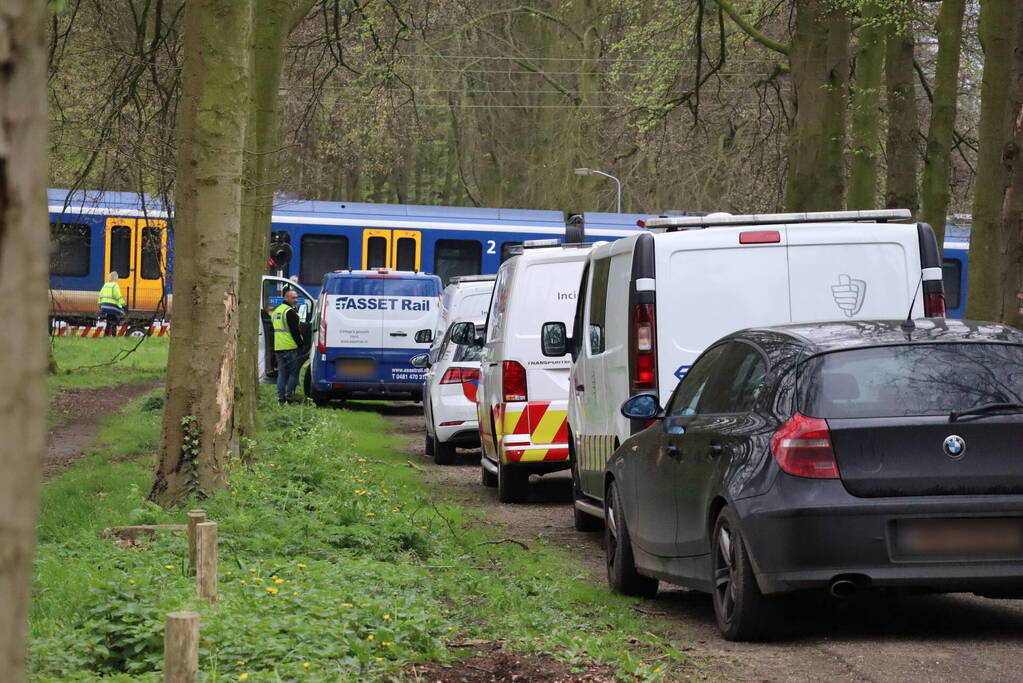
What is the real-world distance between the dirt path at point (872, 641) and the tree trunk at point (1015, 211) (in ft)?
13.6

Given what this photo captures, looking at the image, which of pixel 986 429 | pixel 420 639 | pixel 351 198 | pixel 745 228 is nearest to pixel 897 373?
pixel 986 429

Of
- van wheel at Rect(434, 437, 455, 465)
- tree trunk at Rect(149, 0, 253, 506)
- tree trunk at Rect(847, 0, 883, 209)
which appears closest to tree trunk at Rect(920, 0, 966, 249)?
tree trunk at Rect(847, 0, 883, 209)

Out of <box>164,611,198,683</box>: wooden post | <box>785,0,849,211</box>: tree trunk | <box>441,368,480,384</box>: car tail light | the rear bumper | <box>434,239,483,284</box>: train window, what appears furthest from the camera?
<box>434,239,483,284</box>: train window

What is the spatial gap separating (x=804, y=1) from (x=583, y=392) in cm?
1029

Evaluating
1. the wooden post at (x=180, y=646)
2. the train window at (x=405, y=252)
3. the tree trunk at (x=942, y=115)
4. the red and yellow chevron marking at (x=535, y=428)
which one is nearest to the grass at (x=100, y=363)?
the train window at (x=405, y=252)

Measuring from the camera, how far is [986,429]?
667cm

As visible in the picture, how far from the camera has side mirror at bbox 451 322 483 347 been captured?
17.6 meters

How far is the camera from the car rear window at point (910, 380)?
6773 mm

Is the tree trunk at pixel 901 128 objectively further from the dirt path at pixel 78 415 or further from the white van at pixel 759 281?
the dirt path at pixel 78 415

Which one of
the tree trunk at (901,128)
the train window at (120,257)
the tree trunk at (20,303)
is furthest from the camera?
the train window at (120,257)

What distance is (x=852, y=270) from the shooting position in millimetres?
9836

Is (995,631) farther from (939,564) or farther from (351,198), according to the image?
(351,198)

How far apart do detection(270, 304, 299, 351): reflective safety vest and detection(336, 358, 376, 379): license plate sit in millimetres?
937

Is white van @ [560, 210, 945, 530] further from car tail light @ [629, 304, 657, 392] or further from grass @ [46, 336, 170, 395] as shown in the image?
grass @ [46, 336, 170, 395]
